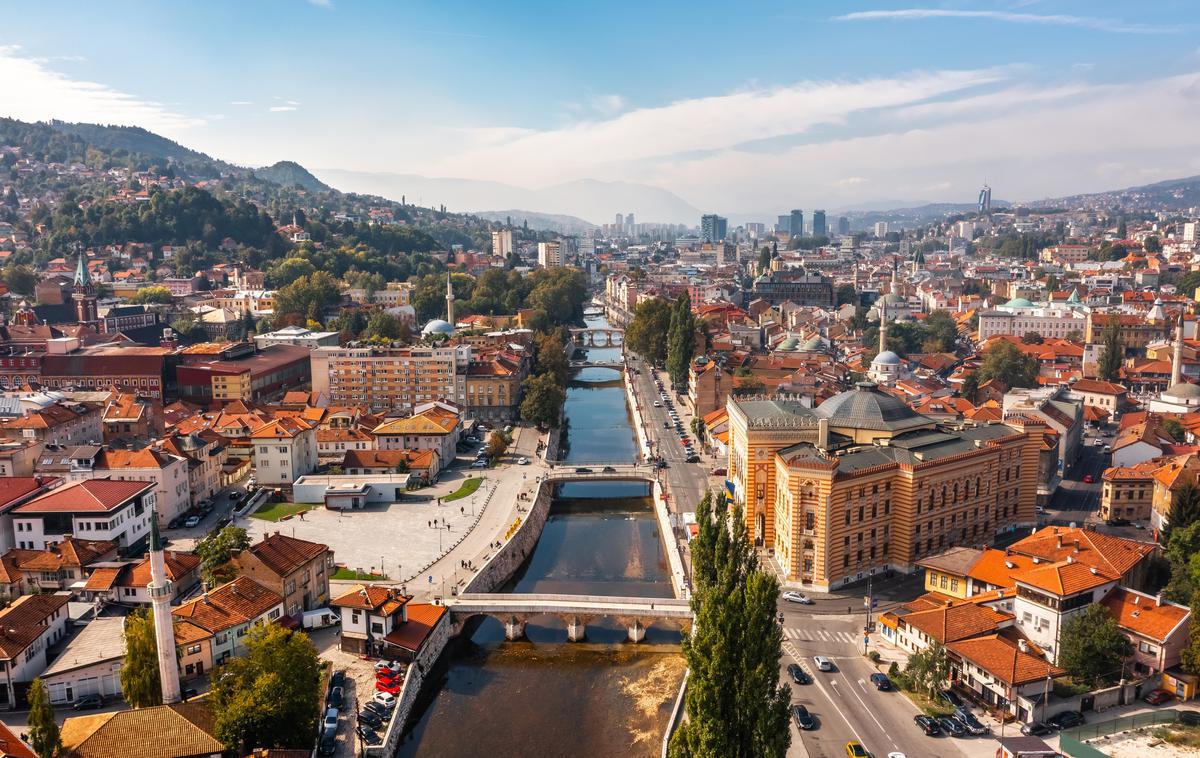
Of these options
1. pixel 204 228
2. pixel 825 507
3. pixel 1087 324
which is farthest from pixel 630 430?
pixel 204 228

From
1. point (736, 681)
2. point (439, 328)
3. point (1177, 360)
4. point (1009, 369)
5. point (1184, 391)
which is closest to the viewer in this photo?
point (736, 681)

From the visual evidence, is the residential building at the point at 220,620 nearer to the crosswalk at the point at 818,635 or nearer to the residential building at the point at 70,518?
the residential building at the point at 70,518

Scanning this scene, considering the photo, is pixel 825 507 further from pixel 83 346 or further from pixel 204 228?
pixel 204 228

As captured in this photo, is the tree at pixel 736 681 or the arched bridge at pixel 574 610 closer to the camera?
the tree at pixel 736 681

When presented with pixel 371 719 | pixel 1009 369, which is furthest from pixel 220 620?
pixel 1009 369

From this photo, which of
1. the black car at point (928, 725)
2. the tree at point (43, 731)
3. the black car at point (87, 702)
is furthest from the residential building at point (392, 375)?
the black car at point (928, 725)

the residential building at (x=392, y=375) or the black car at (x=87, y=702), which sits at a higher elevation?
the residential building at (x=392, y=375)

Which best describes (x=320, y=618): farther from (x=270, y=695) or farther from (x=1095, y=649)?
(x=1095, y=649)
